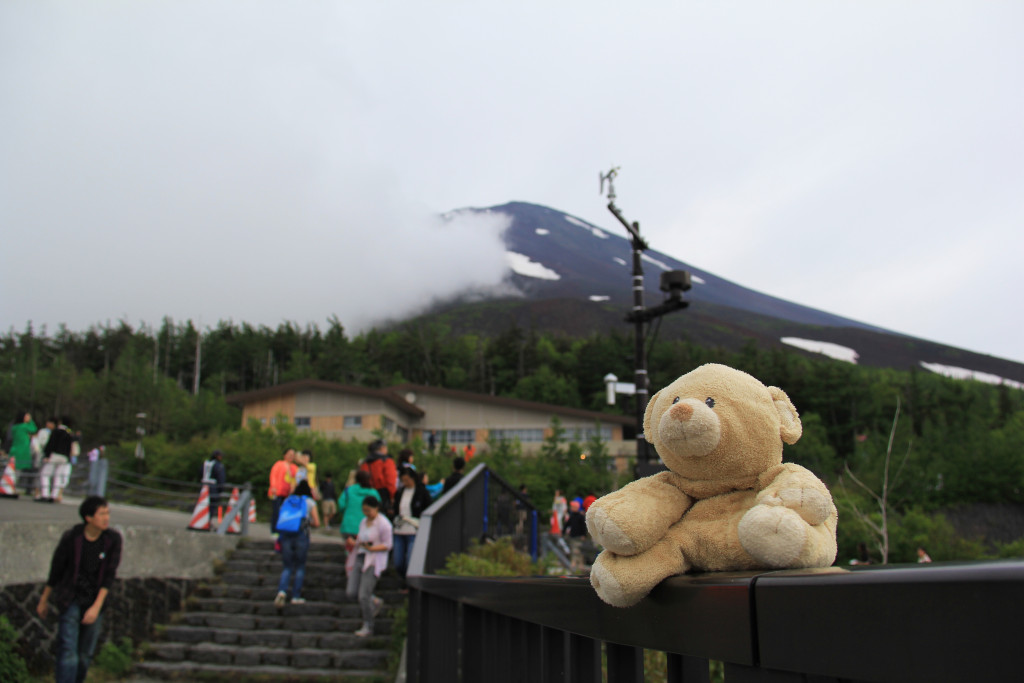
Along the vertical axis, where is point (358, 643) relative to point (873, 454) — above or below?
below

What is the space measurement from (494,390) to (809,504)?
9315cm

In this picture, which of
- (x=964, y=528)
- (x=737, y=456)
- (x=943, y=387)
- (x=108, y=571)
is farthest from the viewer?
(x=943, y=387)

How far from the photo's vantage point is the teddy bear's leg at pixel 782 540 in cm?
111

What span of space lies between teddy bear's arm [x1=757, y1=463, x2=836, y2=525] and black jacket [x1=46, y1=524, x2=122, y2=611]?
5.93 meters

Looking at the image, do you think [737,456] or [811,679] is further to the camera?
[737,456]

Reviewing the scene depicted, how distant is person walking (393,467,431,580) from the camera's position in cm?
874

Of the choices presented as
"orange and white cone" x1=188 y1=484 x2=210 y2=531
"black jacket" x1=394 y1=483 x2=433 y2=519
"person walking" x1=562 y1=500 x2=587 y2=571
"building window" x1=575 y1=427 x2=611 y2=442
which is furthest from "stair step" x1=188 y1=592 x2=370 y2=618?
"building window" x1=575 y1=427 x2=611 y2=442

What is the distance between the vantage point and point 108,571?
5.68 meters

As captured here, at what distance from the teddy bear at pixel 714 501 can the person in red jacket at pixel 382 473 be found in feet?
28.6

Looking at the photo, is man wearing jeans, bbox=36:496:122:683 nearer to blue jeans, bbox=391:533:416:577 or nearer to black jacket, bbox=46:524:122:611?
black jacket, bbox=46:524:122:611

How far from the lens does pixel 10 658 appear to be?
652 cm

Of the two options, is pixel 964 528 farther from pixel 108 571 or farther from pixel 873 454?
pixel 108 571

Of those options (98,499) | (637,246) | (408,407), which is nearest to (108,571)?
(98,499)

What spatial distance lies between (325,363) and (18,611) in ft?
287
